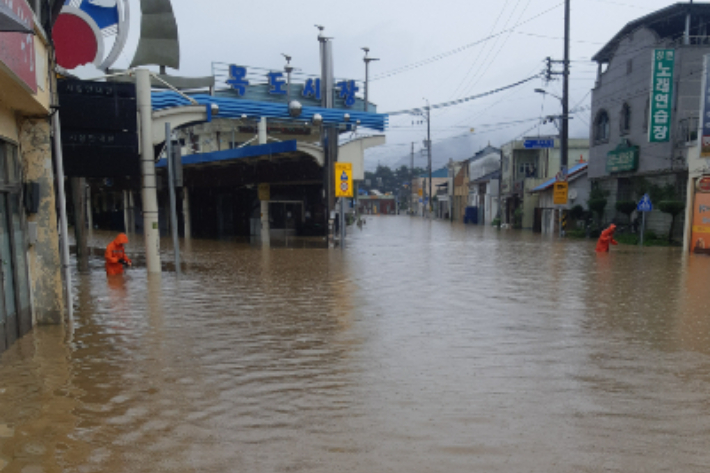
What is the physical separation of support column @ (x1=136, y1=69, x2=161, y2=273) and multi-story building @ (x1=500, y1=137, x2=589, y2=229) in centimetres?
3106

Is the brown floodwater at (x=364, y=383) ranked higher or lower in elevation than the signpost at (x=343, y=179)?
lower

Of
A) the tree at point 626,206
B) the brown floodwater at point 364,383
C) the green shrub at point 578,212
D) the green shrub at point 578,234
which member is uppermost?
the tree at point 626,206

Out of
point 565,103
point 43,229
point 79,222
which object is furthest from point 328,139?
point 43,229

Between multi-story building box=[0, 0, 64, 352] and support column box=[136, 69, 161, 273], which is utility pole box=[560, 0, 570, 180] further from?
multi-story building box=[0, 0, 64, 352]

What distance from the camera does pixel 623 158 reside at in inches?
1072

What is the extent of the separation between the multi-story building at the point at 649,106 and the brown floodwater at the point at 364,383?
1494cm

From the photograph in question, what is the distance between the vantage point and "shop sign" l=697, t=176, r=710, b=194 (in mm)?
19159

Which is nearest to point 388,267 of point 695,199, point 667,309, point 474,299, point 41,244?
point 474,299

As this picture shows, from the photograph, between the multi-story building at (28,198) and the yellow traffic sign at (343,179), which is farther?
the yellow traffic sign at (343,179)

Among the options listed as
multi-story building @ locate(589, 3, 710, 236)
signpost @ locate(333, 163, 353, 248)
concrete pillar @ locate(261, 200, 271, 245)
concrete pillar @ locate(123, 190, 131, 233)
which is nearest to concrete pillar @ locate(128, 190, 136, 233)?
concrete pillar @ locate(123, 190, 131, 233)

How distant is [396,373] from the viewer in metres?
5.52

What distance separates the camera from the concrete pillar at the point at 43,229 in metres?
7.26

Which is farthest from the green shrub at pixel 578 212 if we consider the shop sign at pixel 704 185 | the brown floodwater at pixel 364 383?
the brown floodwater at pixel 364 383

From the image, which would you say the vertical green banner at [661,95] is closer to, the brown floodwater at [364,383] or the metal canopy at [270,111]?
the metal canopy at [270,111]
